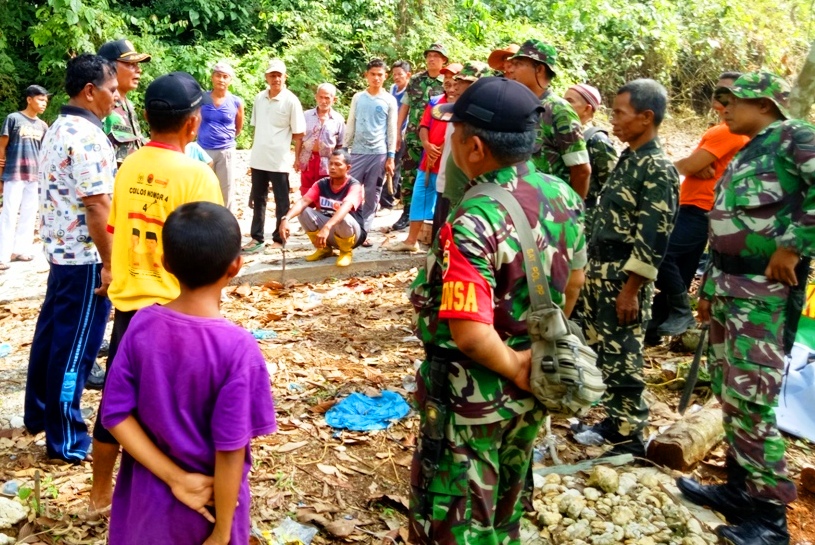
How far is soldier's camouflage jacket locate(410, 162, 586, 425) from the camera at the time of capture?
2408mm

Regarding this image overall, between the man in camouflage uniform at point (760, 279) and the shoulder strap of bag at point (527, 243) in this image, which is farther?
the man in camouflage uniform at point (760, 279)

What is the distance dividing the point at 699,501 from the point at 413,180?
6285 mm

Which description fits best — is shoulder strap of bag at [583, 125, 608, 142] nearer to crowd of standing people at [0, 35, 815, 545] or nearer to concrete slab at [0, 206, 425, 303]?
crowd of standing people at [0, 35, 815, 545]

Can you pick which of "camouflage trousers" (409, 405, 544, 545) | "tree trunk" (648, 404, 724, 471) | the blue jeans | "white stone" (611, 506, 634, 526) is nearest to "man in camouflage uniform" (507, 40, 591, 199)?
"tree trunk" (648, 404, 724, 471)

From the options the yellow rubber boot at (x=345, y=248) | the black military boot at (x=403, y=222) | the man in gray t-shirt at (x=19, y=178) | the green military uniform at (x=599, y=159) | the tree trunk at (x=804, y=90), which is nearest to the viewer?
the tree trunk at (x=804, y=90)

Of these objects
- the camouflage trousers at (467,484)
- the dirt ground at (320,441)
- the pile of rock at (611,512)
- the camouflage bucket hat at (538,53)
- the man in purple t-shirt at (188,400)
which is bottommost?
the dirt ground at (320,441)

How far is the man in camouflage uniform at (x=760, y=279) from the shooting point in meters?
3.59

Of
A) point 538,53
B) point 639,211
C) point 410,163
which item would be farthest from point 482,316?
Answer: point 410,163

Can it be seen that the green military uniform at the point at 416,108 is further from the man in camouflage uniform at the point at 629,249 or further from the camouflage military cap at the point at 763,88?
the camouflage military cap at the point at 763,88

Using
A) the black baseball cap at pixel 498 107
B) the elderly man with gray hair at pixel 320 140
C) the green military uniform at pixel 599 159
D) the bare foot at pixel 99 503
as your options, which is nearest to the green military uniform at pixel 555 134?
the green military uniform at pixel 599 159

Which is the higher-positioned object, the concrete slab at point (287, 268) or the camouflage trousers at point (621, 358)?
the camouflage trousers at point (621, 358)

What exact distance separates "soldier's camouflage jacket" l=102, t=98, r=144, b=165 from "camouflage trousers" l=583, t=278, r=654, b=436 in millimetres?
4421

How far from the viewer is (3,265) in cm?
846

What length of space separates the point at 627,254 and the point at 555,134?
1.05 m
